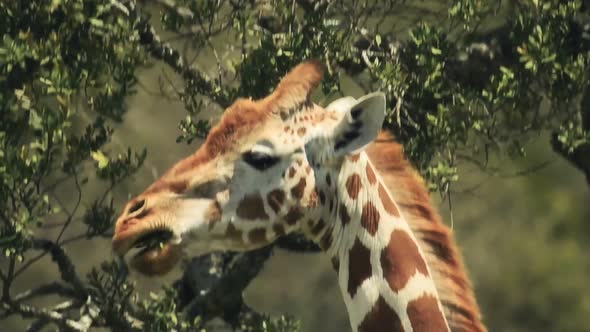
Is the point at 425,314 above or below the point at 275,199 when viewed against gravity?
below

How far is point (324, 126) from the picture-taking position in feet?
11.7

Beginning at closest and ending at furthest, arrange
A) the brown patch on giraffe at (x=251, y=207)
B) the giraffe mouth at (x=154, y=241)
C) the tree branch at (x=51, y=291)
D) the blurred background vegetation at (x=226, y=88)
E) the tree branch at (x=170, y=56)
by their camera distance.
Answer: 1. the giraffe mouth at (x=154, y=241)
2. the brown patch on giraffe at (x=251, y=207)
3. the blurred background vegetation at (x=226, y=88)
4. the tree branch at (x=170, y=56)
5. the tree branch at (x=51, y=291)

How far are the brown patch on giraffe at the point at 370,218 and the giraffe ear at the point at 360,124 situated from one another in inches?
6.2

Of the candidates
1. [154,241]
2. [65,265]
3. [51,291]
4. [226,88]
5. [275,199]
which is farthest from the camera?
[51,291]

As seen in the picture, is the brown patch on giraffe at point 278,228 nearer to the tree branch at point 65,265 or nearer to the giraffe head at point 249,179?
the giraffe head at point 249,179

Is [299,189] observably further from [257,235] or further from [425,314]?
[425,314]


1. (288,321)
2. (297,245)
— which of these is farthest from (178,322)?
(297,245)

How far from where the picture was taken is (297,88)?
11.8 feet

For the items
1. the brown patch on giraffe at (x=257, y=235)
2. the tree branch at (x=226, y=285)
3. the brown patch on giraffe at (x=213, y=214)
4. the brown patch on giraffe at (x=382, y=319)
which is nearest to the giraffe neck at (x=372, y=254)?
the brown patch on giraffe at (x=382, y=319)

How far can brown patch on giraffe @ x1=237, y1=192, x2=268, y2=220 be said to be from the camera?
349 centimetres

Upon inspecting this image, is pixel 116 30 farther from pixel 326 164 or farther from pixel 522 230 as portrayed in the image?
pixel 522 230

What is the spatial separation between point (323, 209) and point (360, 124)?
0.24 metres

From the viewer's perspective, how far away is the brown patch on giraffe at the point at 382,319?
3.47m

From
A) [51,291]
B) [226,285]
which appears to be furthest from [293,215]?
[51,291]
